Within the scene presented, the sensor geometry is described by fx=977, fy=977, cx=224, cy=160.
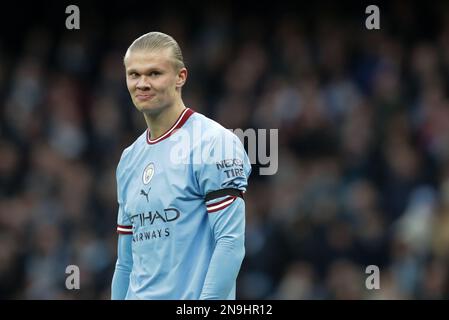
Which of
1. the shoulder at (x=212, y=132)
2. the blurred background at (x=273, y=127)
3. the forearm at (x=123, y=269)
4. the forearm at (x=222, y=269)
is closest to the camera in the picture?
the forearm at (x=222, y=269)

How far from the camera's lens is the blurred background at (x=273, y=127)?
8.84 m

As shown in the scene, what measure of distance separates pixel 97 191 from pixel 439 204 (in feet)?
11.5

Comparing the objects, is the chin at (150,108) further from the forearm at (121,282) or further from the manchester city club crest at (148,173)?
the forearm at (121,282)

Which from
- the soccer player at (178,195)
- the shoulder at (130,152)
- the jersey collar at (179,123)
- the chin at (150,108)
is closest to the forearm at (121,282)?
the soccer player at (178,195)

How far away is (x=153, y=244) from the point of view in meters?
4.22

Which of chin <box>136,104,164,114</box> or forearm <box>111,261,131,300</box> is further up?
chin <box>136,104,164,114</box>

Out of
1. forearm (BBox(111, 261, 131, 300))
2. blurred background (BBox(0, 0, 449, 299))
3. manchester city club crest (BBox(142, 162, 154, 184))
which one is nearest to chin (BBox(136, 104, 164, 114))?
manchester city club crest (BBox(142, 162, 154, 184))

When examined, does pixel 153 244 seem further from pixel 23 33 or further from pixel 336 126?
pixel 23 33

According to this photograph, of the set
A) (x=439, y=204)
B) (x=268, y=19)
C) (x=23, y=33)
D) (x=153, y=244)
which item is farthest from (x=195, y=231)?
(x=23, y=33)

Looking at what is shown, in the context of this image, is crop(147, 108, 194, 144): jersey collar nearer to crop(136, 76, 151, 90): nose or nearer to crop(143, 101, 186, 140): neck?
crop(143, 101, 186, 140): neck

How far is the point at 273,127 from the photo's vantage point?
404 inches

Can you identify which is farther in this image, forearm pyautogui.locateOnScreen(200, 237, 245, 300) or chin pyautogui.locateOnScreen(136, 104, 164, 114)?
chin pyautogui.locateOnScreen(136, 104, 164, 114)

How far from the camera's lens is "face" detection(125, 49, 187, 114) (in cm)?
421

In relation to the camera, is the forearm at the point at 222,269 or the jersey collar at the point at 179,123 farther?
the jersey collar at the point at 179,123
